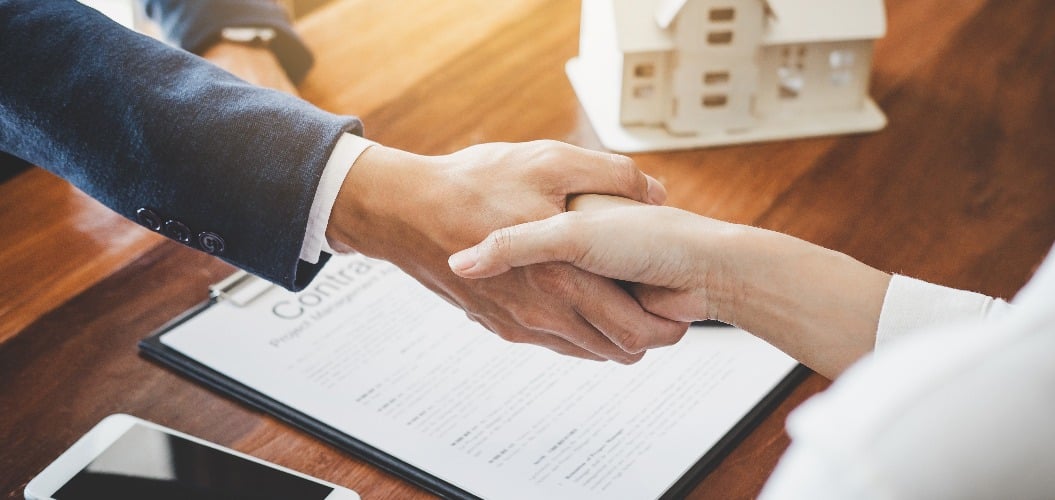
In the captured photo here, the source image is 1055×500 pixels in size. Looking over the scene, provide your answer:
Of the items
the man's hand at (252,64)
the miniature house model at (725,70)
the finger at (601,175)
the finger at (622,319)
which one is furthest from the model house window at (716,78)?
the man's hand at (252,64)

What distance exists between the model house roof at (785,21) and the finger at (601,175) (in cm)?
21

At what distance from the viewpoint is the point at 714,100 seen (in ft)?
3.84

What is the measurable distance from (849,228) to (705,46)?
0.26 metres

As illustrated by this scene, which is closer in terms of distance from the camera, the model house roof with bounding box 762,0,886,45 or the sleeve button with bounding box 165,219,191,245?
the sleeve button with bounding box 165,219,191,245

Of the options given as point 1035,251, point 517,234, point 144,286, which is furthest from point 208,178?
point 1035,251

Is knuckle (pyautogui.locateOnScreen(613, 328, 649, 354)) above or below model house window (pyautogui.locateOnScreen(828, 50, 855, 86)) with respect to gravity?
below

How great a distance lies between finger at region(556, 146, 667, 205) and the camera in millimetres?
912

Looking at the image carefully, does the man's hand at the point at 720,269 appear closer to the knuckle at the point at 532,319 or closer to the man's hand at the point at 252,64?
the knuckle at the point at 532,319

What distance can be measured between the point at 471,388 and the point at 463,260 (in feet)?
0.37

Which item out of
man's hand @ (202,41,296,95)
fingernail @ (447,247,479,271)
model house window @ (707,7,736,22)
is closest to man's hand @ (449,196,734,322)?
fingernail @ (447,247,479,271)

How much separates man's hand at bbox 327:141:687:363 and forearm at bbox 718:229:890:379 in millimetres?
82

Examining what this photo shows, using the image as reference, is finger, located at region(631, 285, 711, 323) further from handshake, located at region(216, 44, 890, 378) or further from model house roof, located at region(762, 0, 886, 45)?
model house roof, located at region(762, 0, 886, 45)

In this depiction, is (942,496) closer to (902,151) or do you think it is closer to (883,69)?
(902,151)

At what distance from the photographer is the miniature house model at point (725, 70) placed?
3.55ft
